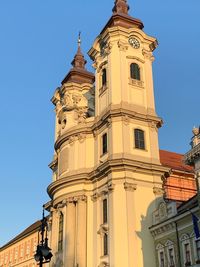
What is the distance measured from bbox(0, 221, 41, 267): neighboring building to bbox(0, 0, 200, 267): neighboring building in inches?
729

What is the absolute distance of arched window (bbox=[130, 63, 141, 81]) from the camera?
46.4 m

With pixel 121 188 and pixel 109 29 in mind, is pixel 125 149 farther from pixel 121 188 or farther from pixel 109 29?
pixel 109 29

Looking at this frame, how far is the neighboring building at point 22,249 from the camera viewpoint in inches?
2665

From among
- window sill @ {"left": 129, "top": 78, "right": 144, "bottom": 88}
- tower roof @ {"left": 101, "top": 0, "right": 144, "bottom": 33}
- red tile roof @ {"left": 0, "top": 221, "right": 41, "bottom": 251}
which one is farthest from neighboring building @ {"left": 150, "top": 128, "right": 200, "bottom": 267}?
red tile roof @ {"left": 0, "top": 221, "right": 41, "bottom": 251}

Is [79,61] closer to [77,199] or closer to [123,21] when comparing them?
[123,21]

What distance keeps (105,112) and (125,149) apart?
210 inches

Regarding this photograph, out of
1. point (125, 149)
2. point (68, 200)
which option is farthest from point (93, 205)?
point (125, 149)

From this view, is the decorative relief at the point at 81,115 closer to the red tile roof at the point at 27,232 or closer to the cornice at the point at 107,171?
the cornice at the point at 107,171

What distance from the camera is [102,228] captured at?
39594mm

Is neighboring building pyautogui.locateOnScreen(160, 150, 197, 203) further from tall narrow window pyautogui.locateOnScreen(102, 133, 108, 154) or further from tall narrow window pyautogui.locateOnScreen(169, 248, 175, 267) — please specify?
tall narrow window pyautogui.locateOnScreen(169, 248, 175, 267)

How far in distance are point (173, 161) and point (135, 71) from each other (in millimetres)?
13249

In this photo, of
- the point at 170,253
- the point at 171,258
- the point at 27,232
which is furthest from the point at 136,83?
the point at 27,232

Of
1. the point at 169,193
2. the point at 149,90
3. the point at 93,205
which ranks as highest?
the point at 149,90

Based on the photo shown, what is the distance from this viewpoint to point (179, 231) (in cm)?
3334
